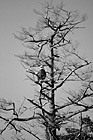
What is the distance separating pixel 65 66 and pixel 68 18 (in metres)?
2.17

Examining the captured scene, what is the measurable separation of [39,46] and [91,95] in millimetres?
3200

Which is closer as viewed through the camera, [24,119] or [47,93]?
[24,119]

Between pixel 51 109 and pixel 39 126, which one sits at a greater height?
pixel 51 109

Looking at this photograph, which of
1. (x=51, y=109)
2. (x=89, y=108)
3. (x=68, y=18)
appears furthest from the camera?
(x=68, y=18)

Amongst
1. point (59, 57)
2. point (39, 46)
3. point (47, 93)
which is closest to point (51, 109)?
point (47, 93)

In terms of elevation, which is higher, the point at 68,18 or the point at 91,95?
the point at 68,18

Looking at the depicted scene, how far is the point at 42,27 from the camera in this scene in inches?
314

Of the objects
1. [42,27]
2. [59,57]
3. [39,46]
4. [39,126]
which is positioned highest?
[42,27]

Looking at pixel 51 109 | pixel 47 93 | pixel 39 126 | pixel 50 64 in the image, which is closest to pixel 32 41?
pixel 50 64

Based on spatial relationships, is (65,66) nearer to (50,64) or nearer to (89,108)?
(50,64)

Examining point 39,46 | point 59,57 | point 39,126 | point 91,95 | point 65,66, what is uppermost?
point 39,46

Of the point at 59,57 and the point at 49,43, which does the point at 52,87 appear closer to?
the point at 59,57

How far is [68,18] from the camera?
774 cm

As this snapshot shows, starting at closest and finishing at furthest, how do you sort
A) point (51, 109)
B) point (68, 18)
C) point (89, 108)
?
point (89, 108), point (51, 109), point (68, 18)
